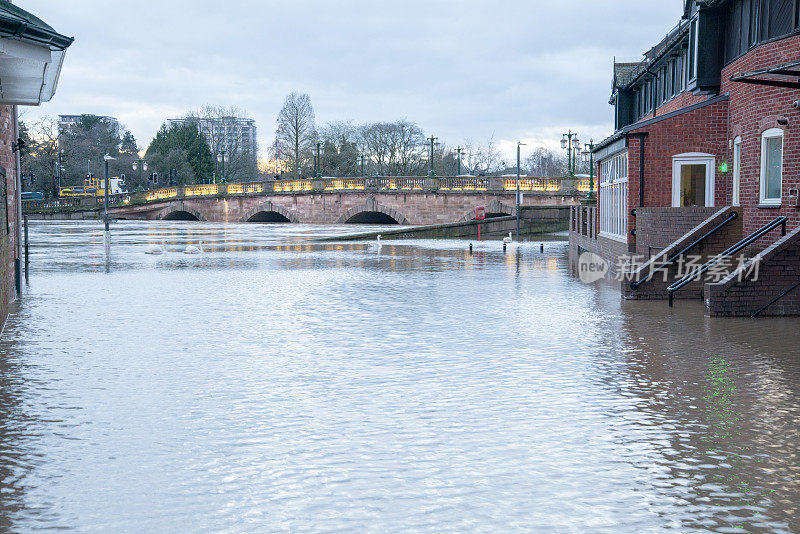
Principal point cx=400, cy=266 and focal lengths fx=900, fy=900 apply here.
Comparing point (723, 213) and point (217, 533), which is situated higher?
point (723, 213)

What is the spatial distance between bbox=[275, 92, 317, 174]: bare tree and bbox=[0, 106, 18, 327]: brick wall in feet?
319

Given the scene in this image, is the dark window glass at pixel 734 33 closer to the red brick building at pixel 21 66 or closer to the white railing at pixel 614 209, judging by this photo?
the white railing at pixel 614 209

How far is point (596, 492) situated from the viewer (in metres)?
6.02

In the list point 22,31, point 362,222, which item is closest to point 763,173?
point 22,31

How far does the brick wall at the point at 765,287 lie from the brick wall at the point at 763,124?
2037 millimetres

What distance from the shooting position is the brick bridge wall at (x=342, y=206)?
70812mm

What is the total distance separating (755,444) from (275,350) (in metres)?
6.47

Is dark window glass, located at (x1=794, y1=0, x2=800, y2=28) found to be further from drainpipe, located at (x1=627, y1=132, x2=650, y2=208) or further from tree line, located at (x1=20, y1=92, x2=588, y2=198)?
tree line, located at (x1=20, y1=92, x2=588, y2=198)

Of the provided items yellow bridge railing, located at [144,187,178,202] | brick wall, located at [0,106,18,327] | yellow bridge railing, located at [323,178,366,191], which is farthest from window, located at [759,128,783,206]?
yellow bridge railing, located at [144,187,178,202]

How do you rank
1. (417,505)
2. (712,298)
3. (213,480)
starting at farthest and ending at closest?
(712,298)
(213,480)
(417,505)

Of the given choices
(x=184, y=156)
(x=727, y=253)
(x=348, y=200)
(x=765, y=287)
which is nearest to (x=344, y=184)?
(x=348, y=200)

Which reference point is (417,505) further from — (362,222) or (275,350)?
(362,222)

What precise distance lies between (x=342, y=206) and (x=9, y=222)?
6355cm

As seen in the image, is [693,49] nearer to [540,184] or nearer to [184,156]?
[540,184]
